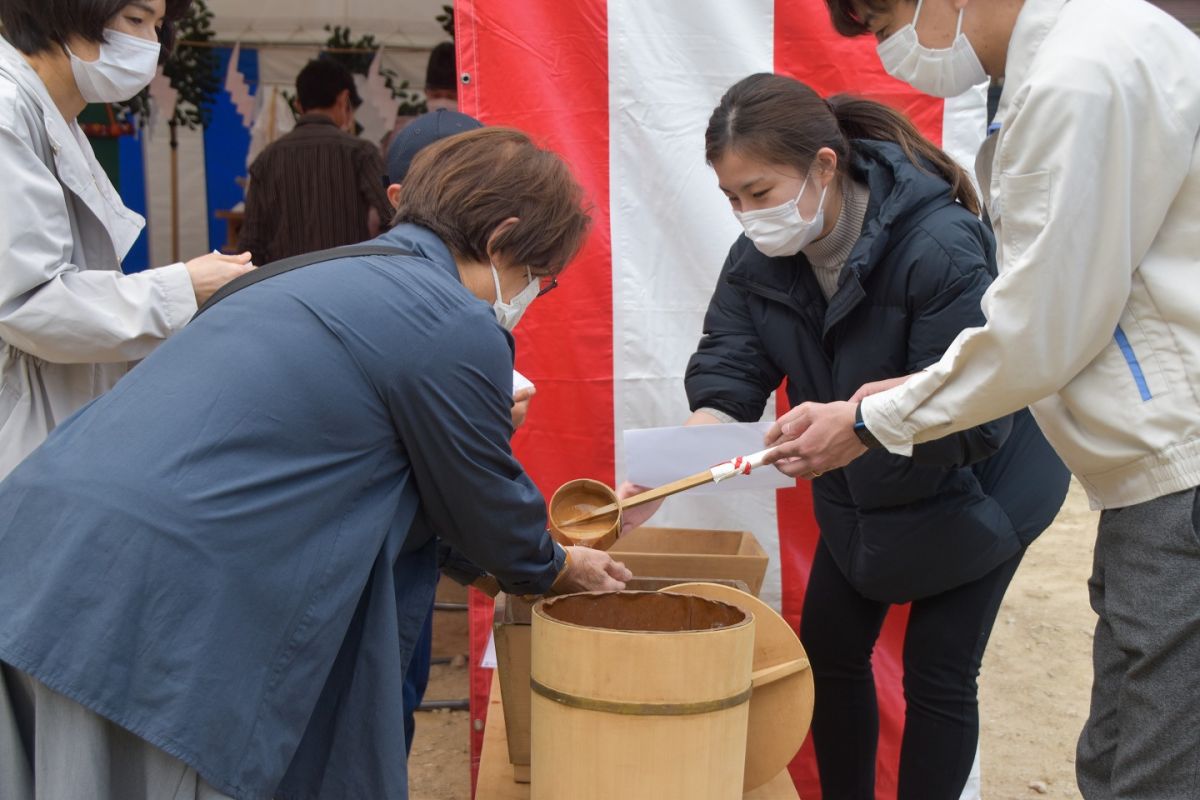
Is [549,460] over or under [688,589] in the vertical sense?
under

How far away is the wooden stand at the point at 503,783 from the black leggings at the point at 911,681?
0.43m

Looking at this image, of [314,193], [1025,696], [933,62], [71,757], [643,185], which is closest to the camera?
[71,757]

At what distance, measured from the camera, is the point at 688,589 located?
187 cm

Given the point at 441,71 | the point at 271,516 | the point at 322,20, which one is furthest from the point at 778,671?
the point at 322,20

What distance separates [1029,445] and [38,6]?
1923 millimetres

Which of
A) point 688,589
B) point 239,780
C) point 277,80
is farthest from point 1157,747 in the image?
point 277,80

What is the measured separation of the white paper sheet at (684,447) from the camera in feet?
6.97

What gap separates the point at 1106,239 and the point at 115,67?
1615 mm

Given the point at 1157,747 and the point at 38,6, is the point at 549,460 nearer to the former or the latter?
the point at 38,6

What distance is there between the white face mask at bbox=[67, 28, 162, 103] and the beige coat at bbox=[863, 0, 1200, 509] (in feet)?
4.76

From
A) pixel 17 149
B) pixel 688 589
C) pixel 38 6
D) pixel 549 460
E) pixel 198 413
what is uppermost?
pixel 38 6

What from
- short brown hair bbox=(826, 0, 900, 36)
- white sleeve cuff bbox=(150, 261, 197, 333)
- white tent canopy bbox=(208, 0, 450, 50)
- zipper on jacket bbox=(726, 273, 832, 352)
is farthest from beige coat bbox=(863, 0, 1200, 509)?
white tent canopy bbox=(208, 0, 450, 50)

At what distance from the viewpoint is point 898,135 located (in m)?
2.26

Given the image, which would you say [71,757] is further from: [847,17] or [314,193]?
[314,193]
